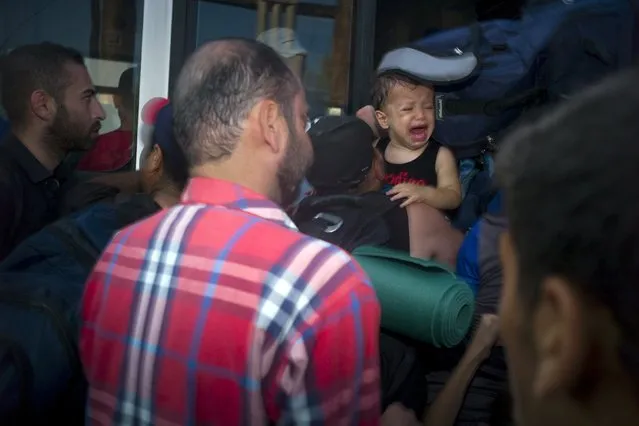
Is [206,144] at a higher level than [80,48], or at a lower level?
lower

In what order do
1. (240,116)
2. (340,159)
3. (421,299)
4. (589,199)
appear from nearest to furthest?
(589,199) < (240,116) < (421,299) < (340,159)

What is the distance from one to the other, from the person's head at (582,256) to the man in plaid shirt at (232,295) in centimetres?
46

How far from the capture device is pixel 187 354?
107 centimetres

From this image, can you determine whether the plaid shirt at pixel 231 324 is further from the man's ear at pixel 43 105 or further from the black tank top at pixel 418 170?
the man's ear at pixel 43 105

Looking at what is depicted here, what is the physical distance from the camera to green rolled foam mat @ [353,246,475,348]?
137 centimetres

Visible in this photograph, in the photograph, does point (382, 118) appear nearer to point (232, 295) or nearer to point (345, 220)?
point (345, 220)

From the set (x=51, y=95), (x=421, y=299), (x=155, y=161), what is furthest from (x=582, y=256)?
(x=51, y=95)

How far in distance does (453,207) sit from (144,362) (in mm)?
1005

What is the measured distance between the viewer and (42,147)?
6.84 ft

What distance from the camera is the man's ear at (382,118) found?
1985 mm

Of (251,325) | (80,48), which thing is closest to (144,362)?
(251,325)

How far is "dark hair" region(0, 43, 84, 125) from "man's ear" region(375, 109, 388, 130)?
0.91m

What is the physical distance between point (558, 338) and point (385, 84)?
4.80 ft

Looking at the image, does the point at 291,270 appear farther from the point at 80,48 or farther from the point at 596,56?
the point at 80,48
